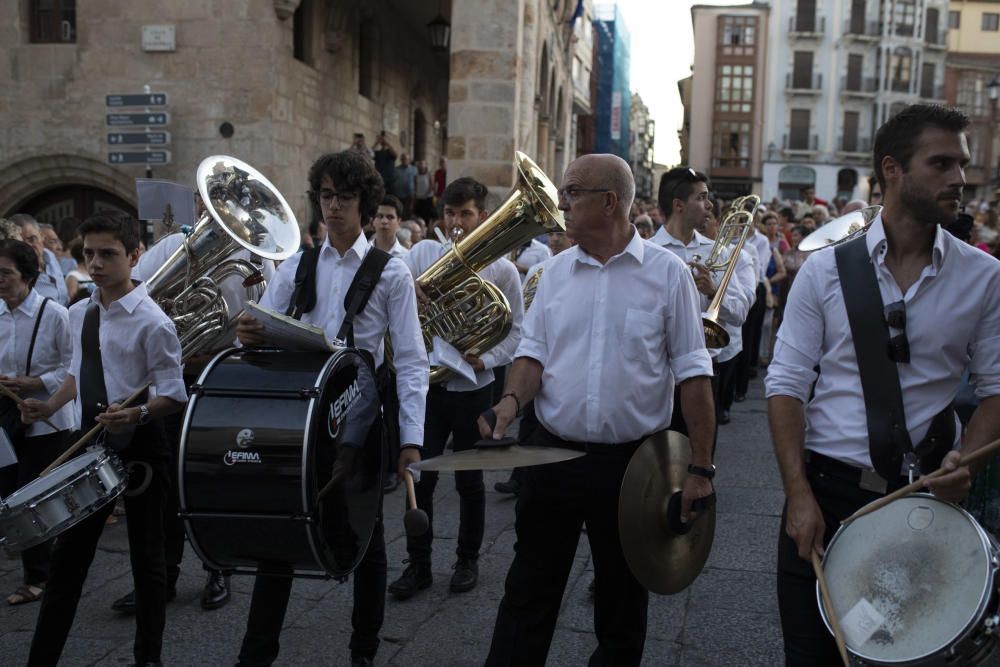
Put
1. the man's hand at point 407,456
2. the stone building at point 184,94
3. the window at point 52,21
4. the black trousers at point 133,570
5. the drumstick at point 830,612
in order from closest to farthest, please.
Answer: the drumstick at point 830,612 → the black trousers at point 133,570 → the man's hand at point 407,456 → the stone building at point 184,94 → the window at point 52,21

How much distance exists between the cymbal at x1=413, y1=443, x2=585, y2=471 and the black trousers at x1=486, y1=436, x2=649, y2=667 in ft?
0.75

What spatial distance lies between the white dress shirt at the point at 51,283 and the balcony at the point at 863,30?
55.5 metres

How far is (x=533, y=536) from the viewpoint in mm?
3053

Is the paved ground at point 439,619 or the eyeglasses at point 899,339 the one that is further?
the paved ground at point 439,619

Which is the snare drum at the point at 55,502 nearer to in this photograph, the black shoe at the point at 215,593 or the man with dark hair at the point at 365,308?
the man with dark hair at the point at 365,308

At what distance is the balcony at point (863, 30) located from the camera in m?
54.8

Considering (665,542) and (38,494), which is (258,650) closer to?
(38,494)

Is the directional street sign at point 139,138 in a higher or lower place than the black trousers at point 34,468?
higher

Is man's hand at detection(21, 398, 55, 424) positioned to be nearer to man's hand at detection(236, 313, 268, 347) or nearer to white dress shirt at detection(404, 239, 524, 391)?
man's hand at detection(236, 313, 268, 347)

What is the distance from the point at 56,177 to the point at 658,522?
12859 mm

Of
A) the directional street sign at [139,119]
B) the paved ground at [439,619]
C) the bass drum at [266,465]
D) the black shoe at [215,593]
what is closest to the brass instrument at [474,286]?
the paved ground at [439,619]

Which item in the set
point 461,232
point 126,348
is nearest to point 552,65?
point 461,232

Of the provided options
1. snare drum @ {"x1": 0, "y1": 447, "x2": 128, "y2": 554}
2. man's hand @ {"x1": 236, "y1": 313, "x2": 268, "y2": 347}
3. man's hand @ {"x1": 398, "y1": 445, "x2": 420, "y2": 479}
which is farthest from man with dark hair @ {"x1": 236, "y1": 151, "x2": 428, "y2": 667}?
snare drum @ {"x1": 0, "y1": 447, "x2": 128, "y2": 554}

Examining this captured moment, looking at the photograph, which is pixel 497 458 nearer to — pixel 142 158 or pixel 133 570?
pixel 133 570
